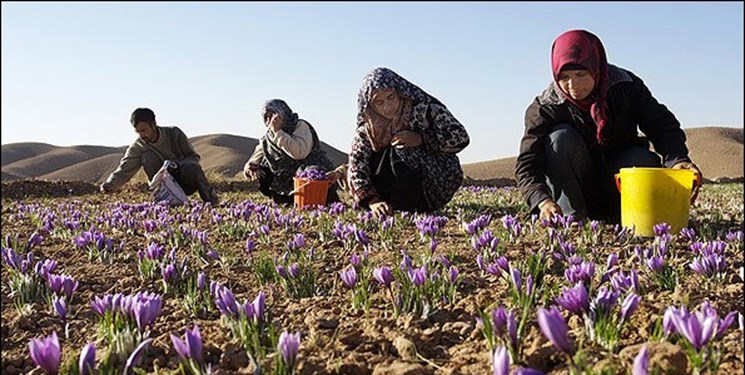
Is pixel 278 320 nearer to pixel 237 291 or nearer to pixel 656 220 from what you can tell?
pixel 237 291

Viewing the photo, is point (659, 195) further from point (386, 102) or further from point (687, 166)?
point (386, 102)

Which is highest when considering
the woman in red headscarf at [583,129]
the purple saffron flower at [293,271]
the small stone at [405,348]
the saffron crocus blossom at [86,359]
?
the woman in red headscarf at [583,129]

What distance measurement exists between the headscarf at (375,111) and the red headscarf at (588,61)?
106 centimetres

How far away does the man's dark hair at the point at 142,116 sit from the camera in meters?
6.67

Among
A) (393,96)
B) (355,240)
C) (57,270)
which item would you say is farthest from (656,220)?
(57,270)

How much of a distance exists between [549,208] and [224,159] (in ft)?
122

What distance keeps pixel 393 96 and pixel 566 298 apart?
2.93 m

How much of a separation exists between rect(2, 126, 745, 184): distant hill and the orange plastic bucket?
9.12 m

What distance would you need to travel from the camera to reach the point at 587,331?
1.57 metres

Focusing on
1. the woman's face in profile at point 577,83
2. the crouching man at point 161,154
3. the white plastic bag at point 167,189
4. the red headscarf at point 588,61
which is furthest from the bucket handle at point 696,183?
the crouching man at point 161,154

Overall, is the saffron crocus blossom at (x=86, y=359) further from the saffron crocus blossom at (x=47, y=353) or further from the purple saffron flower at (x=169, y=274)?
the purple saffron flower at (x=169, y=274)

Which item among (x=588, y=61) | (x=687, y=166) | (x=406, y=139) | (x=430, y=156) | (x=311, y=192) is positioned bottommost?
(x=311, y=192)

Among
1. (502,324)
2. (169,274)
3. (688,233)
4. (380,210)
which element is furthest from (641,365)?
(380,210)

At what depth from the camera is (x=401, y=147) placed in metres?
4.50
